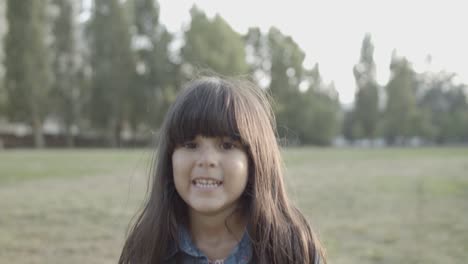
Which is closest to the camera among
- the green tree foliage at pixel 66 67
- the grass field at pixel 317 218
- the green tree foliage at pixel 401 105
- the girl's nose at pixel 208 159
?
the girl's nose at pixel 208 159

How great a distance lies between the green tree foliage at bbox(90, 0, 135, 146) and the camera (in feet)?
112

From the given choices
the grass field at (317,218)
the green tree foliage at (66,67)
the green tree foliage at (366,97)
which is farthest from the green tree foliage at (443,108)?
the grass field at (317,218)

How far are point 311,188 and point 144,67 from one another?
2963cm

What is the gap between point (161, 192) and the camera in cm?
170

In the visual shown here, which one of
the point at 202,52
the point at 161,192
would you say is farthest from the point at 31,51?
the point at 161,192

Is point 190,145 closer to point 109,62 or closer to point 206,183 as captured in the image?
point 206,183

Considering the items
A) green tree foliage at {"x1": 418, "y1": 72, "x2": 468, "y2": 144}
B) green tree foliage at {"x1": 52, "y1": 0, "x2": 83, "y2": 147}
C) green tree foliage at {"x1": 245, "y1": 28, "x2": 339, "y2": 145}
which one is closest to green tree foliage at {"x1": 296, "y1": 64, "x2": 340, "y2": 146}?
green tree foliage at {"x1": 245, "y1": 28, "x2": 339, "y2": 145}

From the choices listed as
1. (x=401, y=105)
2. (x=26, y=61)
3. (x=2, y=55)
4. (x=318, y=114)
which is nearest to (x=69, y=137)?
(x=26, y=61)

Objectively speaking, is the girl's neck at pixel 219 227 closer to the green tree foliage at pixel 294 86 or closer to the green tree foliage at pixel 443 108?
the green tree foliage at pixel 294 86

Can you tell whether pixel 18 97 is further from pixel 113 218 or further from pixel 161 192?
pixel 161 192

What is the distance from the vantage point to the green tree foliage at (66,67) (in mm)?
33438

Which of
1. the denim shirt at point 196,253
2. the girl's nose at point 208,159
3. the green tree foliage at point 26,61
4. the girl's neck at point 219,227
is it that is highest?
the green tree foliage at point 26,61

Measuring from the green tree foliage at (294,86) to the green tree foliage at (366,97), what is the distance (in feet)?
13.2

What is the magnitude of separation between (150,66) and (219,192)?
116ft
